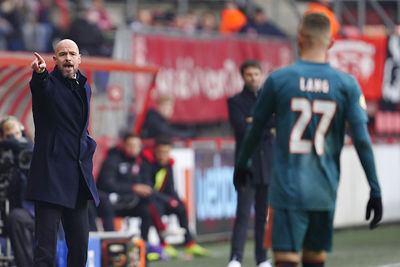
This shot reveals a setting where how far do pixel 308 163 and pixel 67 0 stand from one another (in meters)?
14.1

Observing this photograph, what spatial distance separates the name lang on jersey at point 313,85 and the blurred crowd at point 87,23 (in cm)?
1090

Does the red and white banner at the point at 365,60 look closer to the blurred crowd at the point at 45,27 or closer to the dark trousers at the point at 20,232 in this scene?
the blurred crowd at the point at 45,27

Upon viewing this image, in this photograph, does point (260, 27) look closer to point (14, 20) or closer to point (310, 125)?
point (14, 20)

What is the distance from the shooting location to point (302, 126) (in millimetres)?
6734

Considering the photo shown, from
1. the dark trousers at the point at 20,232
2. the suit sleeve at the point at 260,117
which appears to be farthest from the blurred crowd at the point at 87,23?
the suit sleeve at the point at 260,117

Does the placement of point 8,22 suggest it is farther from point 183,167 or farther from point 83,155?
point 83,155

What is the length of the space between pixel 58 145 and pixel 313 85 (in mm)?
2135

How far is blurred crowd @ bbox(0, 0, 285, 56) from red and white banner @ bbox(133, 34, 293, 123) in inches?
10.4

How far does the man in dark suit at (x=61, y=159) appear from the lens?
807 cm

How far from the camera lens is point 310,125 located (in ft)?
22.1

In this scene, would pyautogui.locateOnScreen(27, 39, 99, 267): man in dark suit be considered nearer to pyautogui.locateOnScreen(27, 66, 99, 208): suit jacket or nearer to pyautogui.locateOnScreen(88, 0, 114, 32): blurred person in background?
pyautogui.locateOnScreen(27, 66, 99, 208): suit jacket

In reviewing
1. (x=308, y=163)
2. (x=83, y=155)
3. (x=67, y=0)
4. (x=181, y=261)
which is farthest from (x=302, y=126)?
(x=67, y=0)

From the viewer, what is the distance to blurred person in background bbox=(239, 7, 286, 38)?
791 inches

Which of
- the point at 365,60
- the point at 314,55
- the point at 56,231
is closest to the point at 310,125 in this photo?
the point at 314,55
